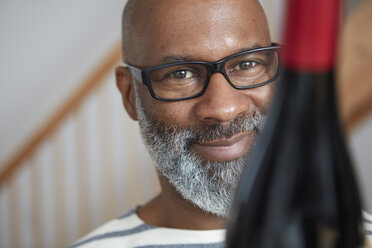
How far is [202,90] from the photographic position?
65 cm

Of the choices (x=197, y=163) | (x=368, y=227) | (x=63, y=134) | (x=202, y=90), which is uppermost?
(x=202, y=90)

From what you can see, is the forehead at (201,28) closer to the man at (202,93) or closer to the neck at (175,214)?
the man at (202,93)

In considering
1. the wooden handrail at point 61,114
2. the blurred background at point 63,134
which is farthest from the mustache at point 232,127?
the blurred background at point 63,134

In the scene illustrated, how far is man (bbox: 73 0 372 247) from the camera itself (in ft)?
2.11

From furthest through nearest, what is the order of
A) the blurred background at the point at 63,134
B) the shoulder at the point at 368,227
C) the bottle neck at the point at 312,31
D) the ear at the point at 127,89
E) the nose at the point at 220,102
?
the blurred background at the point at 63,134 < the ear at the point at 127,89 < the shoulder at the point at 368,227 < the nose at the point at 220,102 < the bottle neck at the point at 312,31

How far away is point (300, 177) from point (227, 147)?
0.40m

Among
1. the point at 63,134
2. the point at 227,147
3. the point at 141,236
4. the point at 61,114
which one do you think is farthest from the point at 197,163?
the point at 63,134

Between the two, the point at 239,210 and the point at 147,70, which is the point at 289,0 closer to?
the point at 239,210

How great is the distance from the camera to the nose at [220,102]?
61cm

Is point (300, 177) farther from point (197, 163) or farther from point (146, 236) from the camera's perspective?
point (146, 236)

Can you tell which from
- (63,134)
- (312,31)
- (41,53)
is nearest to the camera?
(312,31)

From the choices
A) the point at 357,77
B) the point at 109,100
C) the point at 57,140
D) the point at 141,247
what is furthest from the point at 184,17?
the point at 57,140

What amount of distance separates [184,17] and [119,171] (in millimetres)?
1748

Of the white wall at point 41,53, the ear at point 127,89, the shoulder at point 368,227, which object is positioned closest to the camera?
the shoulder at point 368,227
